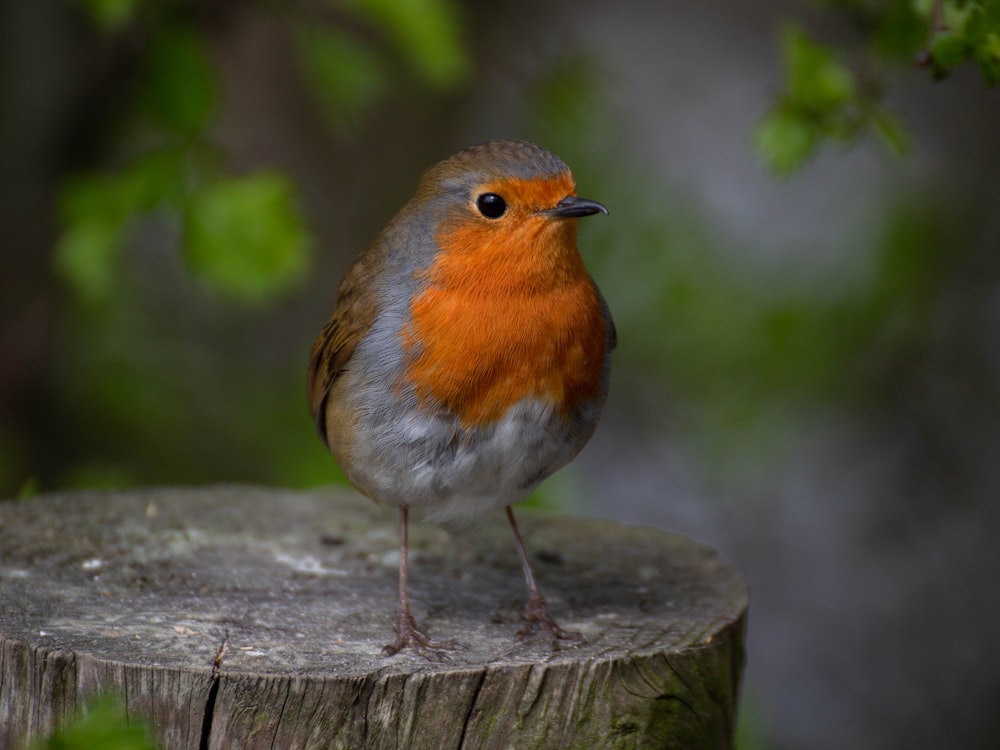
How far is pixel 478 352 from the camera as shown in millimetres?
3109

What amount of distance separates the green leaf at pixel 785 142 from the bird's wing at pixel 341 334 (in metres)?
1.19

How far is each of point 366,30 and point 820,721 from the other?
5.07 meters

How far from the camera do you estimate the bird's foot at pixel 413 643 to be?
9.47ft

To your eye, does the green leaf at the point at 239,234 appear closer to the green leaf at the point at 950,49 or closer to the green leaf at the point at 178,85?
the green leaf at the point at 178,85

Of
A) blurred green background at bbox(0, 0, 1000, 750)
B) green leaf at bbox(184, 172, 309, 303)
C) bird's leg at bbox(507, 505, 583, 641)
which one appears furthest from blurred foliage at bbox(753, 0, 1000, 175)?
green leaf at bbox(184, 172, 309, 303)

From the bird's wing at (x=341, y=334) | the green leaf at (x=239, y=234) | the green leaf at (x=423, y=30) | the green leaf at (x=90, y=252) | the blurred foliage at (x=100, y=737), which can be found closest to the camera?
the blurred foliage at (x=100, y=737)

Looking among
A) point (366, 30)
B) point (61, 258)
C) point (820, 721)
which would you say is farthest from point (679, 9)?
point (61, 258)

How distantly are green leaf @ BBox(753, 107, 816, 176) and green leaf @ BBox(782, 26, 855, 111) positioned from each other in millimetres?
57

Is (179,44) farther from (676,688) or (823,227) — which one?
(823,227)

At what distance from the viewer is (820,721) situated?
6.75 m

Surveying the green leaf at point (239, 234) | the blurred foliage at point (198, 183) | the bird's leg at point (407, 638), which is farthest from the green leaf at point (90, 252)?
the bird's leg at point (407, 638)

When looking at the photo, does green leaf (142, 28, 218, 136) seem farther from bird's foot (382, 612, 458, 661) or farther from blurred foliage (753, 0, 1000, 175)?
bird's foot (382, 612, 458, 661)

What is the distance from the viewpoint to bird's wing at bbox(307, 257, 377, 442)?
3365 millimetres

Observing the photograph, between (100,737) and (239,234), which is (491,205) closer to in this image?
(239,234)
